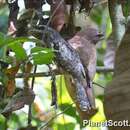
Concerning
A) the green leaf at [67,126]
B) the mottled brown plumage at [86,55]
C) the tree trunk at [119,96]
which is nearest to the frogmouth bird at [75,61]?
the mottled brown plumage at [86,55]

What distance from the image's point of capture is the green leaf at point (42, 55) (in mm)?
946

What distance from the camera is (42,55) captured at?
967 mm

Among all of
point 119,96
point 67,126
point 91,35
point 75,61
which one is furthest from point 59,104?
point 119,96

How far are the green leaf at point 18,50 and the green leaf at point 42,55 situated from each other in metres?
0.02

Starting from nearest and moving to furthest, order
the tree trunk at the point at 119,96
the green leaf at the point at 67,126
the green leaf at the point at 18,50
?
the tree trunk at the point at 119,96, the green leaf at the point at 18,50, the green leaf at the point at 67,126

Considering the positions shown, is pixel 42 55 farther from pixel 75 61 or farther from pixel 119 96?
pixel 119 96

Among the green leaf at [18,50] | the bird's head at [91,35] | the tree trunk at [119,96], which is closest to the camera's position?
the tree trunk at [119,96]

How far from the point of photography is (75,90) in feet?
3.41

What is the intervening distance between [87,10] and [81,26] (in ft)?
0.25

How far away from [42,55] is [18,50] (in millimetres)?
49

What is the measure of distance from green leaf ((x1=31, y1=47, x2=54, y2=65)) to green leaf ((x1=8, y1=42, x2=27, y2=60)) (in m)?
0.02

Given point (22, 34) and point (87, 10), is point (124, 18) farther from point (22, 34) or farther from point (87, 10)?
point (22, 34)

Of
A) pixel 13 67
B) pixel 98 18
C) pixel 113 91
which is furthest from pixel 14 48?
pixel 98 18

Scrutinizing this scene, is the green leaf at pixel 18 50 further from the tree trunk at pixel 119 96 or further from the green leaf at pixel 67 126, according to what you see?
the green leaf at pixel 67 126
